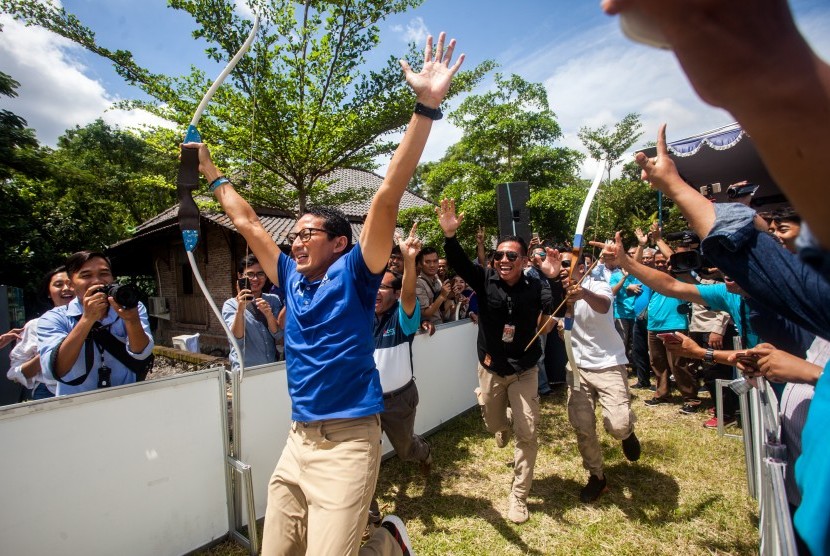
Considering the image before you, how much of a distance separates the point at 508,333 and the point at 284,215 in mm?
11175

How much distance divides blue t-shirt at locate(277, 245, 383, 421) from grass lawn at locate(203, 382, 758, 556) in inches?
68.6

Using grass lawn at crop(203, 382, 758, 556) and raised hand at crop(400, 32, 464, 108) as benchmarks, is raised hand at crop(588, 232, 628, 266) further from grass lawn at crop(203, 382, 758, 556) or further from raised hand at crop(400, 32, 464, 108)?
grass lawn at crop(203, 382, 758, 556)

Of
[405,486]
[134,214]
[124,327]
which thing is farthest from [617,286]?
[134,214]

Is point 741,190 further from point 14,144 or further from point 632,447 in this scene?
point 14,144

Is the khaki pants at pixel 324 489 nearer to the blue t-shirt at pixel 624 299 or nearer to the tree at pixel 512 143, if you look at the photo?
the blue t-shirt at pixel 624 299

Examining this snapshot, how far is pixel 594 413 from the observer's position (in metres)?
3.78

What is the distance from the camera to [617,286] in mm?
6398

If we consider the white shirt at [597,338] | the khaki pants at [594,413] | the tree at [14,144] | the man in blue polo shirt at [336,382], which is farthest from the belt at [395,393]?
the tree at [14,144]

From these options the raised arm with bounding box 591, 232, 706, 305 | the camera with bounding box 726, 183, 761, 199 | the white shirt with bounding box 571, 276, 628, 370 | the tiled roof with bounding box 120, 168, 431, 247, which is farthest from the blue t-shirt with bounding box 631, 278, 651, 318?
the tiled roof with bounding box 120, 168, 431, 247

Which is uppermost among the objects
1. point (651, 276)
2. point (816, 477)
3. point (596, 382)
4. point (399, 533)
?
point (651, 276)

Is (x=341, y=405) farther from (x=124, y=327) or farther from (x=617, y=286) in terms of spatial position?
(x=617, y=286)

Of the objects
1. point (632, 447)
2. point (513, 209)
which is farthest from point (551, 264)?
point (513, 209)

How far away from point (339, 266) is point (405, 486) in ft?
8.97

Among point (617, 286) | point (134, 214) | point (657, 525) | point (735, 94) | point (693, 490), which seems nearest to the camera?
point (735, 94)
